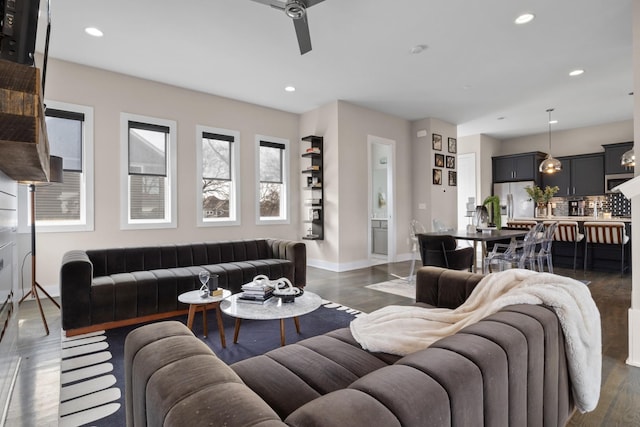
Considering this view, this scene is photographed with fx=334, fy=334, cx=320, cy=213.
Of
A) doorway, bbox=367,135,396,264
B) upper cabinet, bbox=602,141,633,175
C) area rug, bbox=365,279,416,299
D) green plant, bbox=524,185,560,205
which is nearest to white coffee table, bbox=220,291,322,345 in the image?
area rug, bbox=365,279,416,299

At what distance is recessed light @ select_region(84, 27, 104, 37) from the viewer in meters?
3.50

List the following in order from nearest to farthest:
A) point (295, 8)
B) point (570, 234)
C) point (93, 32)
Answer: point (295, 8) < point (93, 32) < point (570, 234)

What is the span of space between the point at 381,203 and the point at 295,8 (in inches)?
237

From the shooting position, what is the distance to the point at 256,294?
2.58 metres

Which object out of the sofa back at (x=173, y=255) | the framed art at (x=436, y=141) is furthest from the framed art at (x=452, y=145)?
the sofa back at (x=173, y=255)

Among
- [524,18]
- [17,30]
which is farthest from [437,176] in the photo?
[17,30]

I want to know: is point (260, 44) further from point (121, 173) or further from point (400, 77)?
point (121, 173)

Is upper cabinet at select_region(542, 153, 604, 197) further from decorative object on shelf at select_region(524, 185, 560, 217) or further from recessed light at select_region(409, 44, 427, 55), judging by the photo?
recessed light at select_region(409, 44, 427, 55)

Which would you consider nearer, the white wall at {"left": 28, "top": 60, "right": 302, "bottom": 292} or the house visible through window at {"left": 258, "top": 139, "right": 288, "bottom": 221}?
the white wall at {"left": 28, "top": 60, "right": 302, "bottom": 292}

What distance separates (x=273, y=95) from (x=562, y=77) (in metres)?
4.39

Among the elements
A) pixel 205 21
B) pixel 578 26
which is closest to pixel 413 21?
pixel 578 26

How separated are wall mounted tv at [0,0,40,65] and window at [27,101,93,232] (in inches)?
159

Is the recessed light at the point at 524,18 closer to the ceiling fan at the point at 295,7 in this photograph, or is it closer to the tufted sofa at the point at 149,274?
the ceiling fan at the point at 295,7

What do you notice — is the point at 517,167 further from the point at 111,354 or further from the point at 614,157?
the point at 111,354
